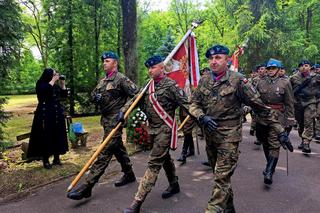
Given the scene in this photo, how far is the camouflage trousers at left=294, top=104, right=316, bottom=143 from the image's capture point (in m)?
7.79

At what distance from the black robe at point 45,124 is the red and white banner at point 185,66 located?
2.43m

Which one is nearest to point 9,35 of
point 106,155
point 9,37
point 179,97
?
point 9,37

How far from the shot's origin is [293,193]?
5.06m

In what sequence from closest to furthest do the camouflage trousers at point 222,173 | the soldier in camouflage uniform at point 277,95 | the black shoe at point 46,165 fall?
the camouflage trousers at point 222,173, the soldier in camouflage uniform at point 277,95, the black shoe at point 46,165

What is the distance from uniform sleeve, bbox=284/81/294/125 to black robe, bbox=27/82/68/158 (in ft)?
14.8

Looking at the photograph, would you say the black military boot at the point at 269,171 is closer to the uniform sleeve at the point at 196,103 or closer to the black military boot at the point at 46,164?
the uniform sleeve at the point at 196,103

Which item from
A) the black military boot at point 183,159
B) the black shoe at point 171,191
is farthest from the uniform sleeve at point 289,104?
the black shoe at point 171,191

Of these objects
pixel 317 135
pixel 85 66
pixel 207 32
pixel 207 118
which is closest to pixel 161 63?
pixel 207 118

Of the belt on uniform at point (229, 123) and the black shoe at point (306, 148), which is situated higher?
the belt on uniform at point (229, 123)

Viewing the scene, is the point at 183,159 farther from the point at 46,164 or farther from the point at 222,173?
the point at 222,173

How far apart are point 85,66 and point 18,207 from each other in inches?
554

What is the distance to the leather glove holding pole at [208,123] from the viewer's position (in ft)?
12.4

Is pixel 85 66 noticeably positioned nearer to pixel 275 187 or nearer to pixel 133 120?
pixel 133 120

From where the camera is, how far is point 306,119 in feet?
26.3
